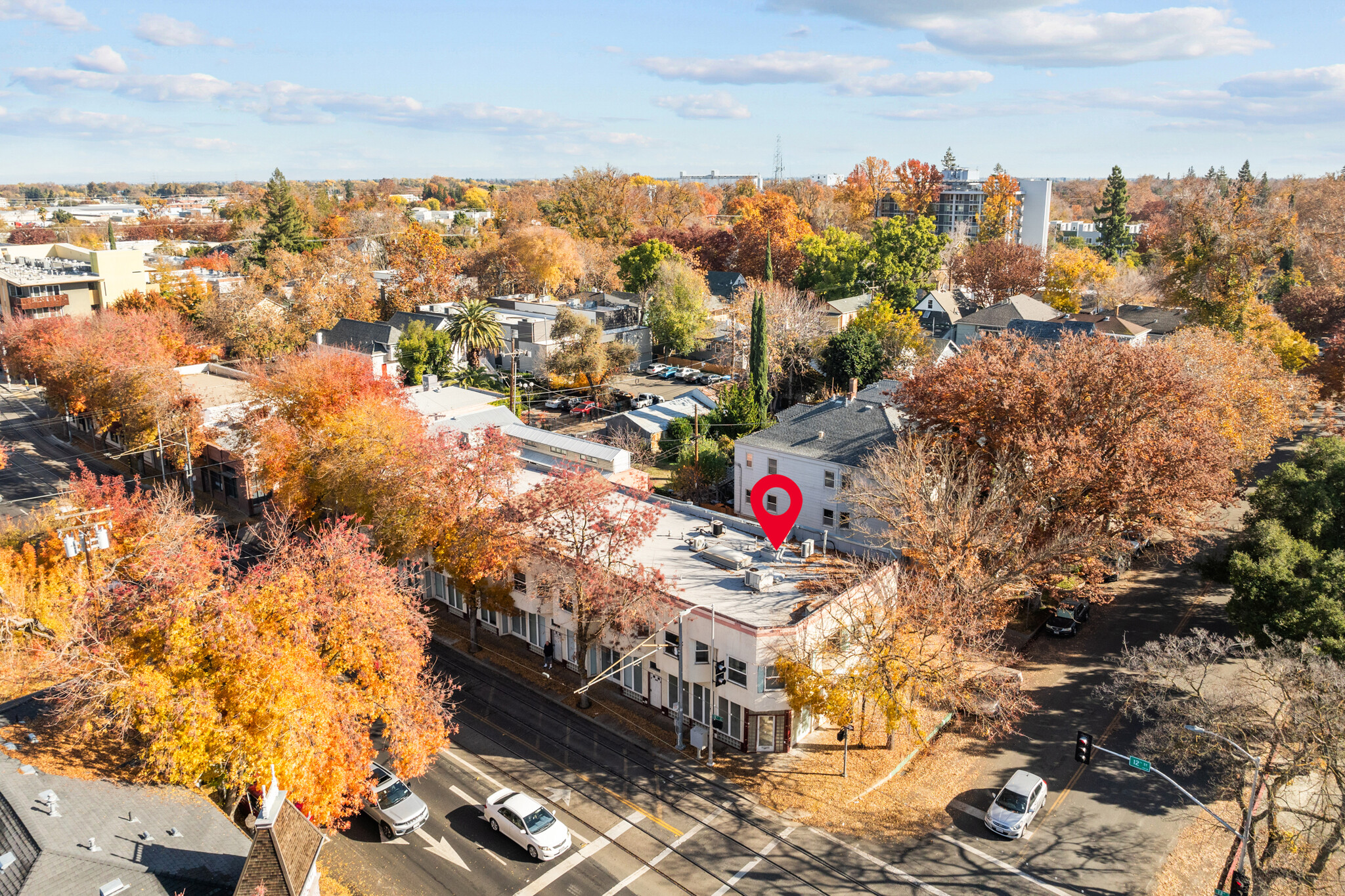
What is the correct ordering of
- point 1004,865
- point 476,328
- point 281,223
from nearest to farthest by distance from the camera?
point 1004,865, point 476,328, point 281,223

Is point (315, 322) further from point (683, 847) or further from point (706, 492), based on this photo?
point (683, 847)

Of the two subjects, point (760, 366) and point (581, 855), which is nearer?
point (581, 855)

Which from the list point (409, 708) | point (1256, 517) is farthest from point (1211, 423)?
point (409, 708)

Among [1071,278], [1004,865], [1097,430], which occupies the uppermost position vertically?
[1071,278]

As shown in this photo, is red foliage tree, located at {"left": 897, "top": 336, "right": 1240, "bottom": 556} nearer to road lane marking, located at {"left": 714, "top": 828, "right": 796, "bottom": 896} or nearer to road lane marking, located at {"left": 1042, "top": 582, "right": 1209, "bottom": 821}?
road lane marking, located at {"left": 1042, "top": 582, "right": 1209, "bottom": 821}

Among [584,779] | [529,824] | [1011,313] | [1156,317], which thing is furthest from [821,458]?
[1156,317]

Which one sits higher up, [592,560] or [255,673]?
[592,560]

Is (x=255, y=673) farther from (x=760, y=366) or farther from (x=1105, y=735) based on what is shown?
(x=760, y=366)

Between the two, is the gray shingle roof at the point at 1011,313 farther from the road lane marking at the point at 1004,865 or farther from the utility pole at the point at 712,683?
the road lane marking at the point at 1004,865
